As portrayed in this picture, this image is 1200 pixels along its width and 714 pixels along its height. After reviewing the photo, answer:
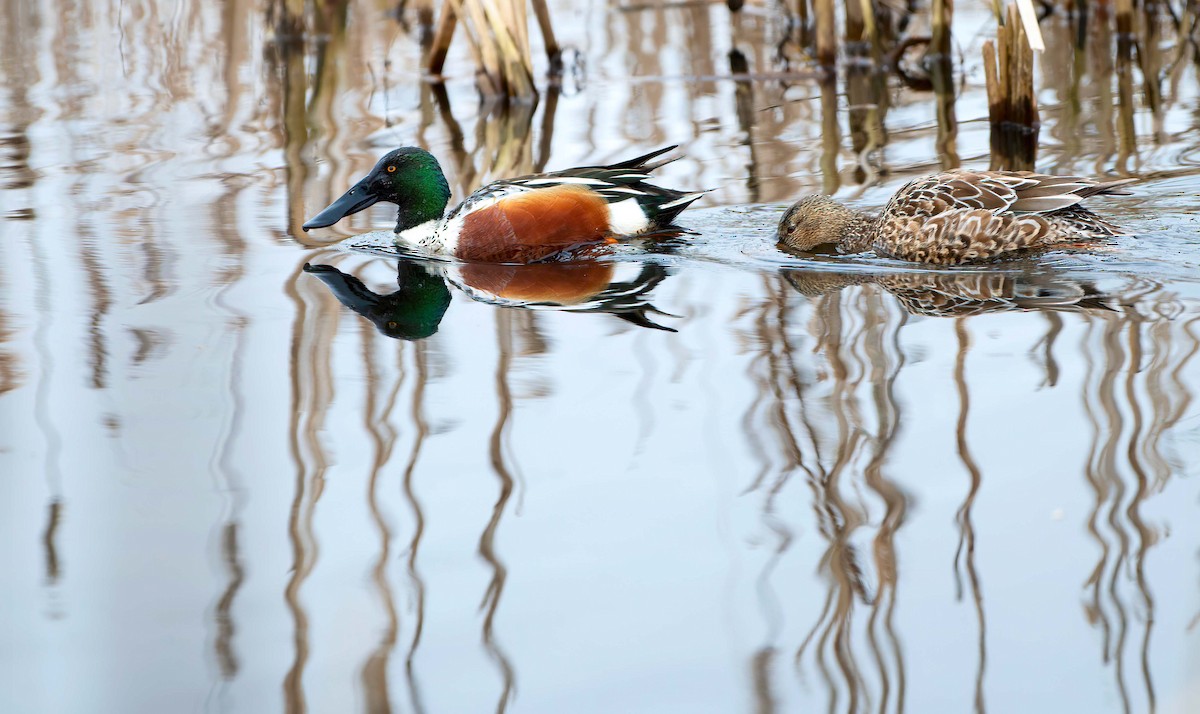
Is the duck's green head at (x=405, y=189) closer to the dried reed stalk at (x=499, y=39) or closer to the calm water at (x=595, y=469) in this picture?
the calm water at (x=595, y=469)

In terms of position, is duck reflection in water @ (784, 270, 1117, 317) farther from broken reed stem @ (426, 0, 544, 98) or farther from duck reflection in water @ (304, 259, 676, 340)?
broken reed stem @ (426, 0, 544, 98)

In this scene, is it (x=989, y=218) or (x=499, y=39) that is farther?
(x=499, y=39)

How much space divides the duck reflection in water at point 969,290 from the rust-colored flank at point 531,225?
108 centimetres

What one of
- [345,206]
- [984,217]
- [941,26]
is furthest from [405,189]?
[941,26]

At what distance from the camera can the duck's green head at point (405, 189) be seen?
23.4ft

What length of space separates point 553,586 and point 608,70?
9.80 meters

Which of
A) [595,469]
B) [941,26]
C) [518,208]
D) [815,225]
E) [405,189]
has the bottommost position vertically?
[595,469]

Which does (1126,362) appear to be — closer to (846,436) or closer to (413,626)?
(846,436)

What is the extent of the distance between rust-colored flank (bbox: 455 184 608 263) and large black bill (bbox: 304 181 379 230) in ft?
2.07

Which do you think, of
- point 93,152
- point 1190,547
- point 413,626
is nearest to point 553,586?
point 413,626

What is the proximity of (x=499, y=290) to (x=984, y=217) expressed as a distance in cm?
216

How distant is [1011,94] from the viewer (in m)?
9.10

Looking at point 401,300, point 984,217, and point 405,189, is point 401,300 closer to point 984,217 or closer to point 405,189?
point 405,189

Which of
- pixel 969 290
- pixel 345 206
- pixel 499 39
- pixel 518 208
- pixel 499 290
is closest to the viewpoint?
pixel 969 290
